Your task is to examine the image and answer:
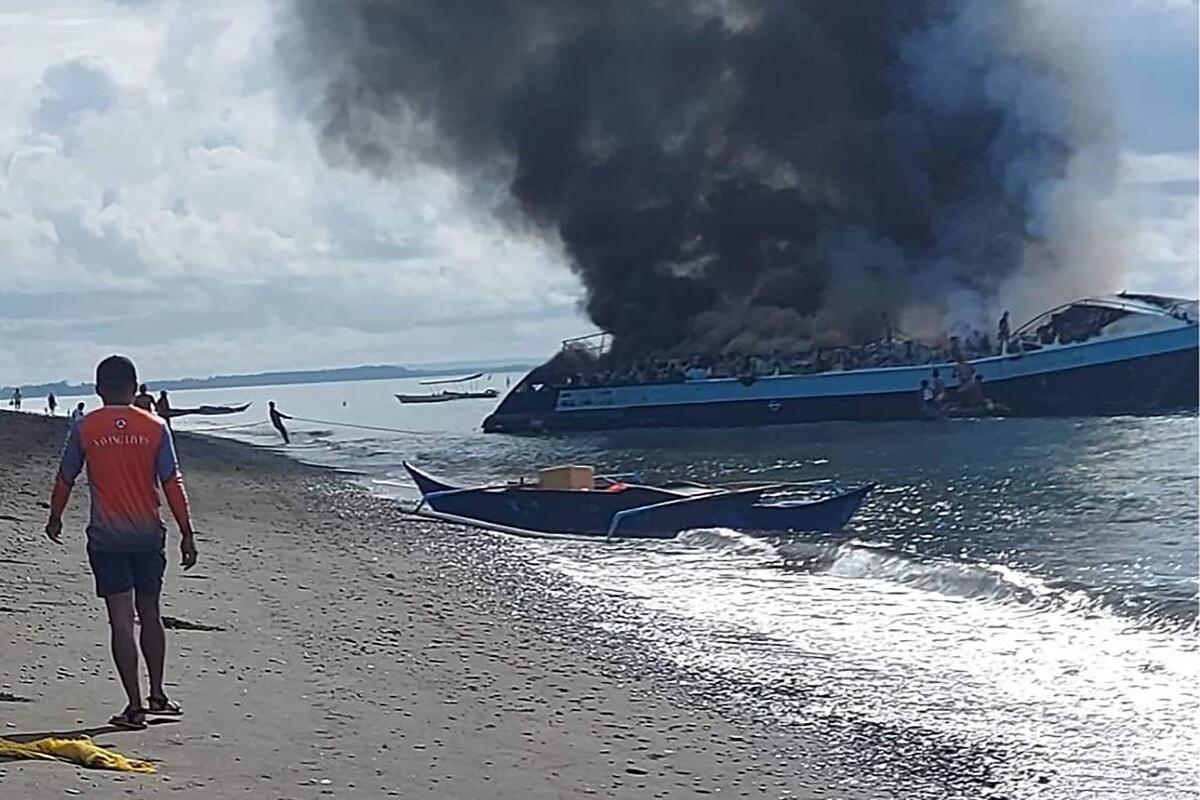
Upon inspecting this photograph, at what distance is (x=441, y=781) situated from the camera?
866 cm

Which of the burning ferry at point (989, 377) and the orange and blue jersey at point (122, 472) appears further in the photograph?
the burning ferry at point (989, 377)

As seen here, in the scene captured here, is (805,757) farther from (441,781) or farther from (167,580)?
(167,580)

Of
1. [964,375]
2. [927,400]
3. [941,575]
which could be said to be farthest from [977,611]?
[964,375]

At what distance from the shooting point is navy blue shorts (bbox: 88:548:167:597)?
8781mm

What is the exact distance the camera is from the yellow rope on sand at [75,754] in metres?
7.73

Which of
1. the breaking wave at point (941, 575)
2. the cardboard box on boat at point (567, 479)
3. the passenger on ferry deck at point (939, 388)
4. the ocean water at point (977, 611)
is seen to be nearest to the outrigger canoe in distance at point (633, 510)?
the cardboard box on boat at point (567, 479)

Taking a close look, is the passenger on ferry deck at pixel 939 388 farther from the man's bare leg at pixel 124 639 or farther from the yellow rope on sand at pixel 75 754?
the yellow rope on sand at pixel 75 754

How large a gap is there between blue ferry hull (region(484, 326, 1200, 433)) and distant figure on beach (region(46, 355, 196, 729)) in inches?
2508

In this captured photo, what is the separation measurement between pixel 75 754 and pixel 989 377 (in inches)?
2626

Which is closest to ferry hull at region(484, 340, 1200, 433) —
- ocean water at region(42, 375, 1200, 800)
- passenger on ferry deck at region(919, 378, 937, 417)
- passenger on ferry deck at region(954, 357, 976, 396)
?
passenger on ferry deck at region(919, 378, 937, 417)

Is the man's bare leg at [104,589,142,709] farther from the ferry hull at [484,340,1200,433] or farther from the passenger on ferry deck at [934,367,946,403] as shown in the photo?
the passenger on ferry deck at [934,367,946,403]

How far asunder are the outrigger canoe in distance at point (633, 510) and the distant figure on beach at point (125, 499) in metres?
17.6

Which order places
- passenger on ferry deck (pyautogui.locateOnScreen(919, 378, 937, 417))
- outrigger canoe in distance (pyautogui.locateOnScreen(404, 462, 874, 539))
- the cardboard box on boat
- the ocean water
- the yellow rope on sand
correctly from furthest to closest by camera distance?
passenger on ferry deck (pyautogui.locateOnScreen(919, 378, 937, 417)) → the cardboard box on boat → outrigger canoe in distance (pyautogui.locateOnScreen(404, 462, 874, 539)) → the ocean water → the yellow rope on sand

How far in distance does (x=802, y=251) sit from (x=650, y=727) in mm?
71599
